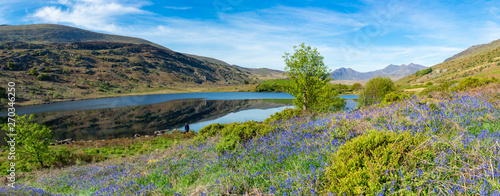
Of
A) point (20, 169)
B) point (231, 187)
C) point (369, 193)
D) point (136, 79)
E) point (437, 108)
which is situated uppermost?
point (136, 79)

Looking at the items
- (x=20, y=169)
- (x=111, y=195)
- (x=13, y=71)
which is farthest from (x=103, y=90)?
(x=111, y=195)

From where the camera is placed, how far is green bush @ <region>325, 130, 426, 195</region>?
2.90m

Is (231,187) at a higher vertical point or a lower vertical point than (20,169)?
higher

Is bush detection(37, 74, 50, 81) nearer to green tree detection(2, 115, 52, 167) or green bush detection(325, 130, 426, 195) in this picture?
green tree detection(2, 115, 52, 167)

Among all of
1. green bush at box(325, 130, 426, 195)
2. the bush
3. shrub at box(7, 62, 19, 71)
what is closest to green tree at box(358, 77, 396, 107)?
green bush at box(325, 130, 426, 195)

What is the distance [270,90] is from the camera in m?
162

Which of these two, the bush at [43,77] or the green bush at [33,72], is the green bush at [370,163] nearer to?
the bush at [43,77]

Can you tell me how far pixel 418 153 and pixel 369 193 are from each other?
1.12 m

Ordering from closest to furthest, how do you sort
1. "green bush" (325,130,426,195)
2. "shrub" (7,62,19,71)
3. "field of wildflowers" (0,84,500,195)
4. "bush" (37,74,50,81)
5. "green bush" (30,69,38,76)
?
"field of wildflowers" (0,84,500,195) → "green bush" (325,130,426,195) → "bush" (37,74,50,81) → "green bush" (30,69,38,76) → "shrub" (7,62,19,71)

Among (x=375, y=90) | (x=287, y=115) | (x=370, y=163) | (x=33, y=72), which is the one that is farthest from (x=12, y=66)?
(x=370, y=163)

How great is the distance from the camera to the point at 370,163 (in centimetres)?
306

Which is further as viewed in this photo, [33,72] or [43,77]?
[33,72]

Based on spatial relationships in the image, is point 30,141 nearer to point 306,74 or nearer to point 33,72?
point 306,74

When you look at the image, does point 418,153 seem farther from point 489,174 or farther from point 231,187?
point 231,187
